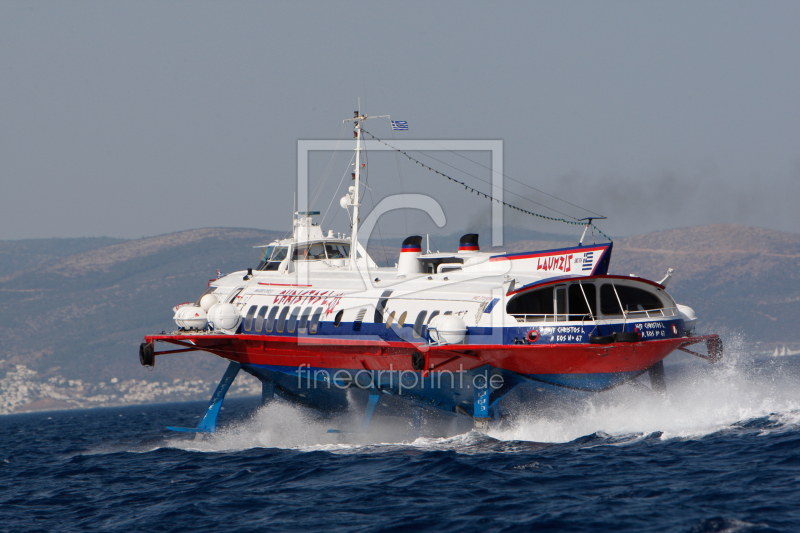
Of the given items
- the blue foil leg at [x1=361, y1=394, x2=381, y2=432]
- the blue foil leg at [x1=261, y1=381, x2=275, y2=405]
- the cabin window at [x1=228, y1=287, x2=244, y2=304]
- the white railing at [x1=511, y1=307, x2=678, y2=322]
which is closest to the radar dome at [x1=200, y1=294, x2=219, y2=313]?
the cabin window at [x1=228, y1=287, x2=244, y2=304]

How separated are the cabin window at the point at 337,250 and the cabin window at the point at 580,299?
43.2ft

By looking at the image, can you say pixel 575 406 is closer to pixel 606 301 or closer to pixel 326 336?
pixel 606 301

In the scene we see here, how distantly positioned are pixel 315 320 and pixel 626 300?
33.8 feet

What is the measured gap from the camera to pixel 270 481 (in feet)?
67.2

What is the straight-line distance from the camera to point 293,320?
28.7 m

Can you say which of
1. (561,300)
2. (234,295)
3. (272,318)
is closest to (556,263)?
(561,300)

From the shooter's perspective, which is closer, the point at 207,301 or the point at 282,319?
the point at 282,319

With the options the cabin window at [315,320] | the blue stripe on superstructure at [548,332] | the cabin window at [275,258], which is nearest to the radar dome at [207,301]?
the cabin window at [275,258]

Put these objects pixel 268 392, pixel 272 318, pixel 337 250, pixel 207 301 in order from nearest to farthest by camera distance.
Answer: pixel 272 318 → pixel 207 301 → pixel 268 392 → pixel 337 250

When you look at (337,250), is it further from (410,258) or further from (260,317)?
(410,258)

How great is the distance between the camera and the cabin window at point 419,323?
2394 centimetres

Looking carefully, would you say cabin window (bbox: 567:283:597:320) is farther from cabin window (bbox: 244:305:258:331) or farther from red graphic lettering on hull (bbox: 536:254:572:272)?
cabin window (bbox: 244:305:258:331)

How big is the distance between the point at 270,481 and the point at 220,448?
8166 mm

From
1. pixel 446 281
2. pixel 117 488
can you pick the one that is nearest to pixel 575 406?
pixel 446 281
